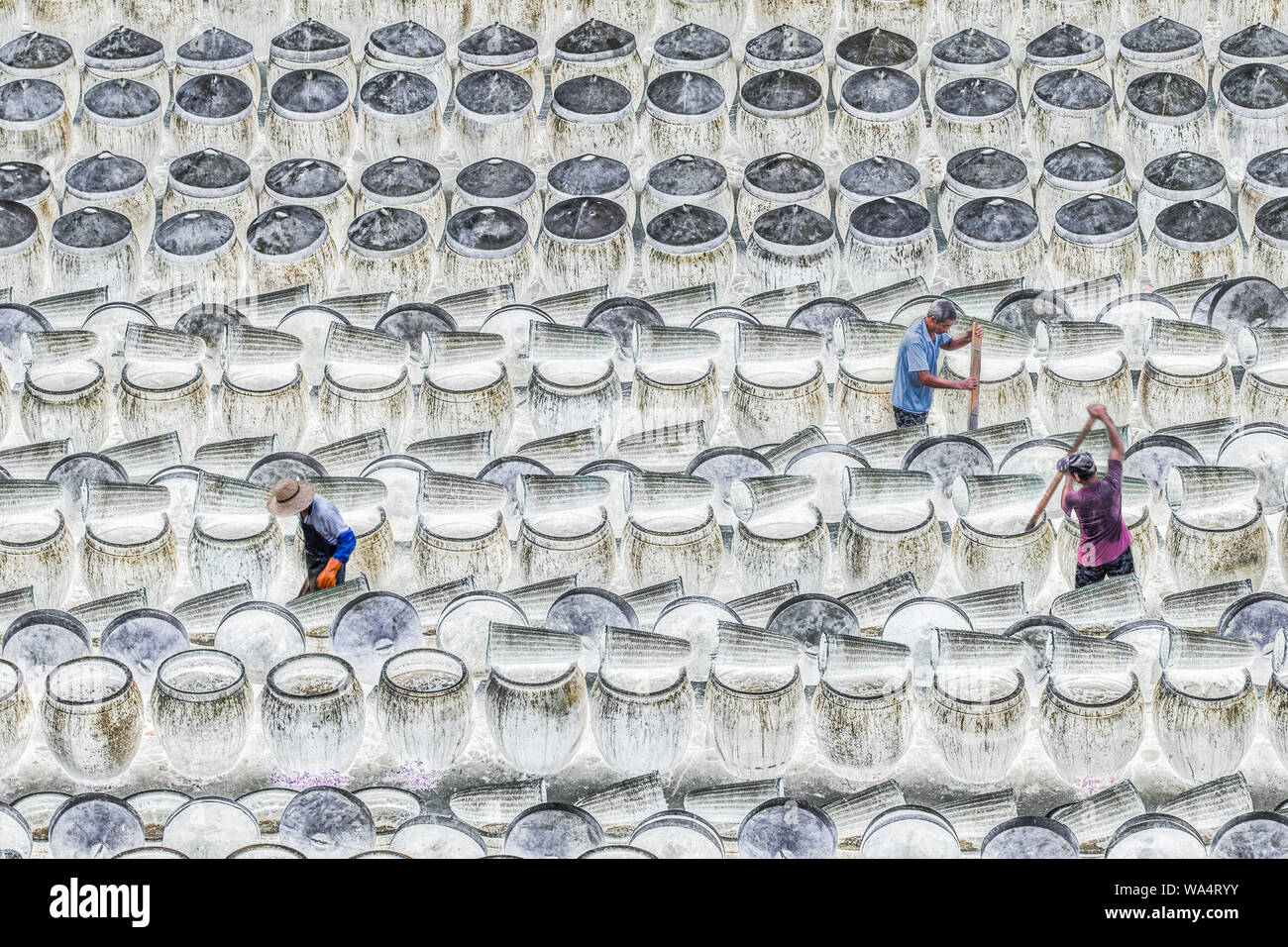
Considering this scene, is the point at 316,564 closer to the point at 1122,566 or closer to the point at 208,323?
the point at 208,323

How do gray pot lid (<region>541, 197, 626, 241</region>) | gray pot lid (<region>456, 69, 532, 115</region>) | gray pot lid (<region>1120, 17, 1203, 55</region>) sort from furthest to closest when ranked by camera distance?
gray pot lid (<region>1120, 17, 1203, 55</region>) < gray pot lid (<region>456, 69, 532, 115</region>) < gray pot lid (<region>541, 197, 626, 241</region>)

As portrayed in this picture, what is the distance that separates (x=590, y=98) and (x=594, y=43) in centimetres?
81

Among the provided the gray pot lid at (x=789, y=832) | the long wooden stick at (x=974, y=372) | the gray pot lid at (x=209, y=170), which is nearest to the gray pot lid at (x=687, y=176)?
the long wooden stick at (x=974, y=372)

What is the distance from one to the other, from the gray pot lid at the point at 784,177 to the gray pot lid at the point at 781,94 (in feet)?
2.52

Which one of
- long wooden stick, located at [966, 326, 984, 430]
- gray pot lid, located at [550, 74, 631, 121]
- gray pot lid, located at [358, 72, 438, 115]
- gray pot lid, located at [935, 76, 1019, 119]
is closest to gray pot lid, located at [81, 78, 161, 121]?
gray pot lid, located at [358, 72, 438, 115]

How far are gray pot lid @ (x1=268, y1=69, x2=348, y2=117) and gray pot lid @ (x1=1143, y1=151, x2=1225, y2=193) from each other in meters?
4.38

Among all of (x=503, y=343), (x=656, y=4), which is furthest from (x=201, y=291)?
(x=656, y=4)

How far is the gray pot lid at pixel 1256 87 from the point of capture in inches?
593

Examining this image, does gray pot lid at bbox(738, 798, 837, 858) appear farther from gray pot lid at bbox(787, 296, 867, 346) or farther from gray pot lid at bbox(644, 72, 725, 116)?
gray pot lid at bbox(644, 72, 725, 116)

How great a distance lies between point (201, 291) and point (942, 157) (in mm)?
5210

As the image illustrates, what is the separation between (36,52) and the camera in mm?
15836

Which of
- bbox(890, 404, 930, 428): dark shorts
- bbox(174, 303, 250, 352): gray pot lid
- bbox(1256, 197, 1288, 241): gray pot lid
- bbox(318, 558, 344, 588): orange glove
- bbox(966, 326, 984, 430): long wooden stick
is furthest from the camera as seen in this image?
bbox(1256, 197, 1288, 241): gray pot lid

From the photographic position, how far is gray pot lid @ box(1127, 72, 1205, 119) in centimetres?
1507

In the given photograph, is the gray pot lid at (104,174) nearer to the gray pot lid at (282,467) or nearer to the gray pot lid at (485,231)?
the gray pot lid at (485,231)
